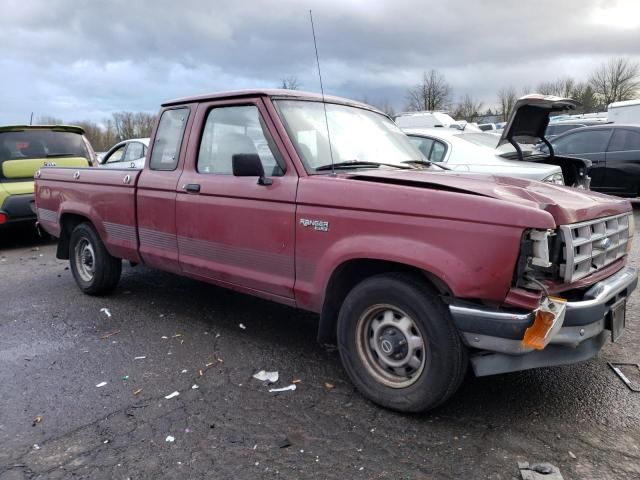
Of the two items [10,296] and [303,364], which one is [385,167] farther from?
[10,296]

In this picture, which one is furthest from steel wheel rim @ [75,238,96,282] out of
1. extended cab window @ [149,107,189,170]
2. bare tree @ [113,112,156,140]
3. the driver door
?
bare tree @ [113,112,156,140]

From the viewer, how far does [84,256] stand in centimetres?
568

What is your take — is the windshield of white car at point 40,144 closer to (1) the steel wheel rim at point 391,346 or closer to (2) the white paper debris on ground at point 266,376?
(2) the white paper debris on ground at point 266,376

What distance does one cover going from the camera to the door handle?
13.5 feet

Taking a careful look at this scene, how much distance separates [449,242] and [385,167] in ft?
4.14

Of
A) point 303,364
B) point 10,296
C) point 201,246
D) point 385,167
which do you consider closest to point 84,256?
point 10,296

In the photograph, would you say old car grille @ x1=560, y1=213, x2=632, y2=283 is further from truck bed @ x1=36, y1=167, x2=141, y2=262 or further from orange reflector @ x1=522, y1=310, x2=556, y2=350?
truck bed @ x1=36, y1=167, x2=141, y2=262

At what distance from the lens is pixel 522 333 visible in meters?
2.61

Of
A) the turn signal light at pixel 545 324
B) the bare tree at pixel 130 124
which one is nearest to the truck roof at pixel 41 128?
the turn signal light at pixel 545 324

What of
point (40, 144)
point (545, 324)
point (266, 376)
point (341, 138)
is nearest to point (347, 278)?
point (266, 376)

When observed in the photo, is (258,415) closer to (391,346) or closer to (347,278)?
(391,346)

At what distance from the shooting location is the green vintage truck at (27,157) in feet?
26.1

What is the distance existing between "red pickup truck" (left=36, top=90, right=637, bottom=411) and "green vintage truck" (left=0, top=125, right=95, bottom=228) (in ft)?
14.2

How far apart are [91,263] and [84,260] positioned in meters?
0.16
